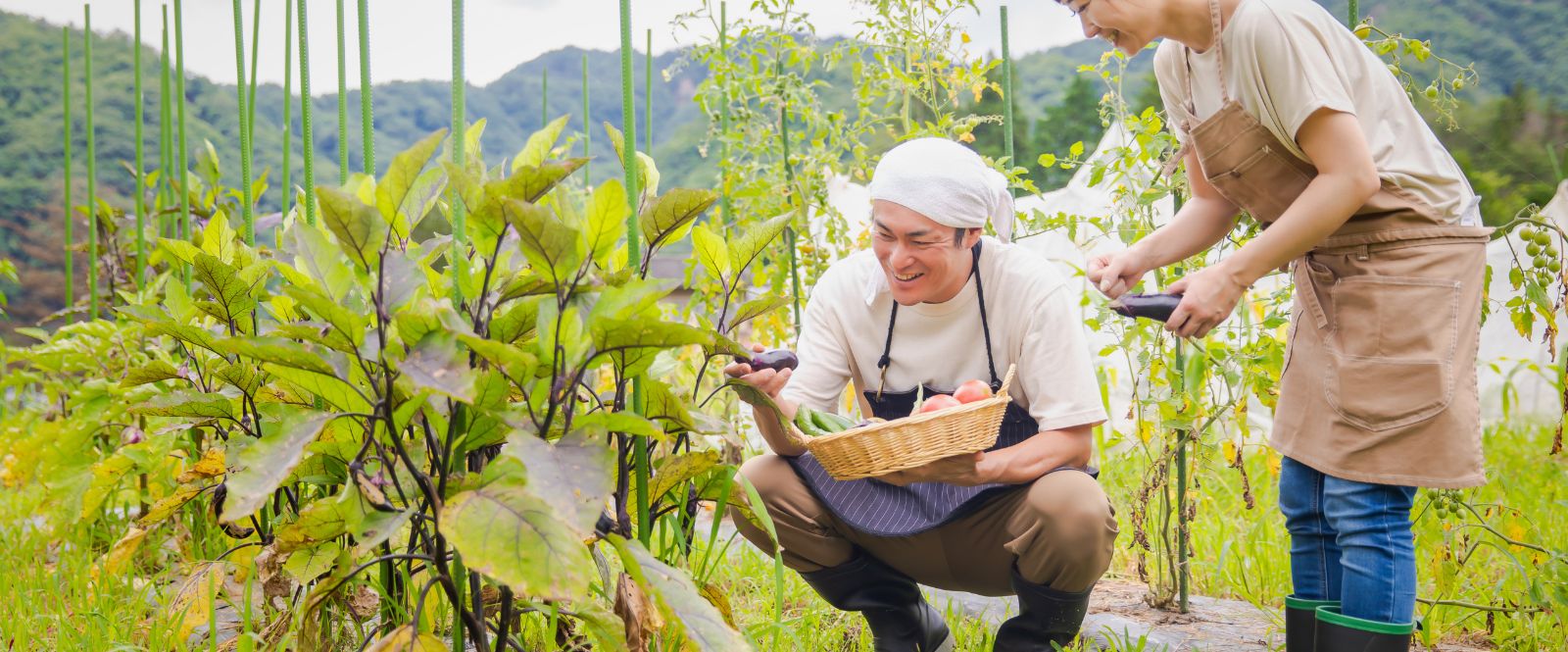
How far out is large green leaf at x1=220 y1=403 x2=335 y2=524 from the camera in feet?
3.18

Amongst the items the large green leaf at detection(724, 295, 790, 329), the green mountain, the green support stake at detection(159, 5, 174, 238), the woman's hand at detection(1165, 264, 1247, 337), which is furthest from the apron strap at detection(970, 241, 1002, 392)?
the green support stake at detection(159, 5, 174, 238)

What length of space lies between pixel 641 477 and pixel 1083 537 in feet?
2.65

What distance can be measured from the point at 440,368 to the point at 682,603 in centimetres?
36

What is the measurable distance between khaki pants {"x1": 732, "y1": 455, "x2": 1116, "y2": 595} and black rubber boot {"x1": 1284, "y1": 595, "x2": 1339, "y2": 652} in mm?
305

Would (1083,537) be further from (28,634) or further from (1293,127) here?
(28,634)

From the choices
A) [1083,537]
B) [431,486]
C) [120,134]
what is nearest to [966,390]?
[1083,537]

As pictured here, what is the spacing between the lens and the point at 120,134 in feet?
47.2

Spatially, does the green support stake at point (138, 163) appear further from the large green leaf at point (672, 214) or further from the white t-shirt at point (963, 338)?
the large green leaf at point (672, 214)

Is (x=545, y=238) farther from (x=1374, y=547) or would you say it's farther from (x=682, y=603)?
(x=1374, y=547)

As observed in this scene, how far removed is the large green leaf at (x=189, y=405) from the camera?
4.89 feet

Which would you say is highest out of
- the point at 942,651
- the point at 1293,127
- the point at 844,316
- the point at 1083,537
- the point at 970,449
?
the point at 1293,127

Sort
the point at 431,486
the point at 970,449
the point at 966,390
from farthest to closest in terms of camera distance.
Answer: the point at 966,390
the point at 970,449
the point at 431,486

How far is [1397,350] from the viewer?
152cm

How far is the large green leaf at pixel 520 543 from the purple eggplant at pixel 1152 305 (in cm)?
99
